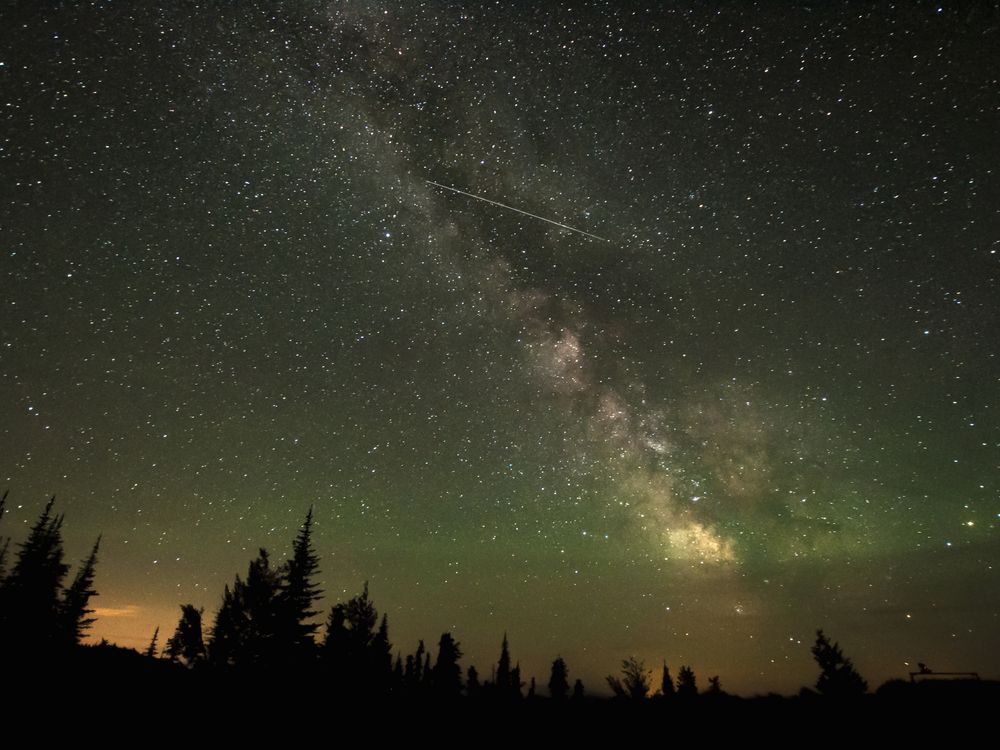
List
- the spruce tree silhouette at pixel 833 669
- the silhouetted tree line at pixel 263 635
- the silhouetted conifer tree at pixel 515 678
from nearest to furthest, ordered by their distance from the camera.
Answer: the silhouetted tree line at pixel 263 635 < the spruce tree silhouette at pixel 833 669 < the silhouetted conifer tree at pixel 515 678

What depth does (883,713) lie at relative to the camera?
46.1ft

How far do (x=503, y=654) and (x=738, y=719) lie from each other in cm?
5327

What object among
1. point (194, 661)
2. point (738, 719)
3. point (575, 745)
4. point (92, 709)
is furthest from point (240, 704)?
point (194, 661)

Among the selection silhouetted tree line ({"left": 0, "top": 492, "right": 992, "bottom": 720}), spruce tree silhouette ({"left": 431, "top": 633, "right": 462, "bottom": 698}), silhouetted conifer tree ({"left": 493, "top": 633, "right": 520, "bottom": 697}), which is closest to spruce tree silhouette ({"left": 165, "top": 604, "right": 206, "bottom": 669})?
silhouetted tree line ({"left": 0, "top": 492, "right": 992, "bottom": 720})

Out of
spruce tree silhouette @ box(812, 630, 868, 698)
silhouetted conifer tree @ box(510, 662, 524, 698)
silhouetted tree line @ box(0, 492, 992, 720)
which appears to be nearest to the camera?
silhouetted tree line @ box(0, 492, 992, 720)

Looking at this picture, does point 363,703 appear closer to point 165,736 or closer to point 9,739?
point 165,736

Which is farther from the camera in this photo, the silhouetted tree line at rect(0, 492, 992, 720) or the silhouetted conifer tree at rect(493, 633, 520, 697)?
the silhouetted conifer tree at rect(493, 633, 520, 697)

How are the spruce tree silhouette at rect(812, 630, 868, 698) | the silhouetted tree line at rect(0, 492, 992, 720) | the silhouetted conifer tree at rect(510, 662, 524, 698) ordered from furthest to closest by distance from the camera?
the silhouetted conifer tree at rect(510, 662, 524, 698), the spruce tree silhouette at rect(812, 630, 868, 698), the silhouetted tree line at rect(0, 492, 992, 720)

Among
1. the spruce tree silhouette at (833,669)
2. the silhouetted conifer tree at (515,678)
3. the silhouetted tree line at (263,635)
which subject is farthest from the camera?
the silhouetted conifer tree at (515,678)

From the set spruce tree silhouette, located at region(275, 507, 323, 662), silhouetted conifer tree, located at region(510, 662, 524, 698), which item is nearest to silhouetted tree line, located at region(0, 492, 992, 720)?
spruce tree silhouette, located at region(275, 507, 323, 662)

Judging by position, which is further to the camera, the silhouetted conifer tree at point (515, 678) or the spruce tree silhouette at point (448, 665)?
the silhouetted conifer tree at point (515, 678)

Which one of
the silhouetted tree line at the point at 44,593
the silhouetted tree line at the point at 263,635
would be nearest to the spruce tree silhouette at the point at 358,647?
the silhouetted tree line at the point at 263,635

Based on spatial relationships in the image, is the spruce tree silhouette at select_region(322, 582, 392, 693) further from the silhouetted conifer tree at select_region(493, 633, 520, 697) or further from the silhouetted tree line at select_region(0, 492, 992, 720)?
the silhouetted conifer tree at select_region(493, 633, 520, 697)

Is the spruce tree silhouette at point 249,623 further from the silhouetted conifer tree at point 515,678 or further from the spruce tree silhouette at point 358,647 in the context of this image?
the silhouetted conifer tree at point 515,678
